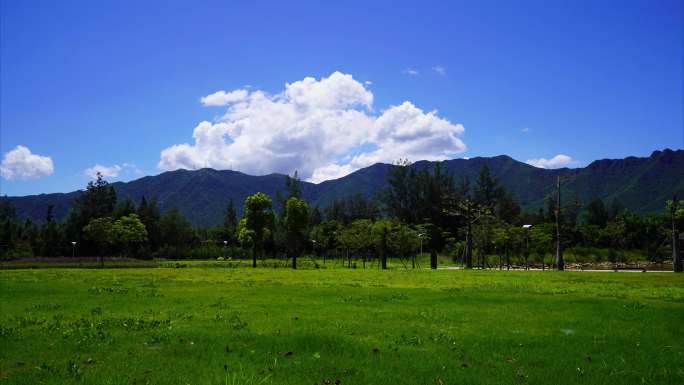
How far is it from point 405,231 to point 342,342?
207 ft

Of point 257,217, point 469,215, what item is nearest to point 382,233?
point 469,215

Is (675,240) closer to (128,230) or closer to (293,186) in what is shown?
(293,186)

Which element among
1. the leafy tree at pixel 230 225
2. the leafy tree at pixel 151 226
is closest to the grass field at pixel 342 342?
the leafy tree at pixel 151 226

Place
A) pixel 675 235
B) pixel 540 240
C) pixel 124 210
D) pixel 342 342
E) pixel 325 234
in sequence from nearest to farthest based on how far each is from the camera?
pixel 342 342 < pixel 675 235 < pixel 540 240 < pixel 325 234 < pixel 124 210

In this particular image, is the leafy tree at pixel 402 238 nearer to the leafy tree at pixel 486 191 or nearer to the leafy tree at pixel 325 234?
the leafy tree at pixel 325 234

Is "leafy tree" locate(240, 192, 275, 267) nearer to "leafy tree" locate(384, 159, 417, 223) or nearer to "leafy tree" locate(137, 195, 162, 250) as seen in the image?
"leafy tree" locate(384, 159, 417, 223)

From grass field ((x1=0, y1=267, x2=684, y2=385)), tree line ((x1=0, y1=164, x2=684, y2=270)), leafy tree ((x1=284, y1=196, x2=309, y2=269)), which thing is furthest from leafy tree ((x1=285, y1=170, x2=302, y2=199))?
grass field ((x1=0, y1=267, x2=684, y2=385))

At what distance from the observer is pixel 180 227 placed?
149 m

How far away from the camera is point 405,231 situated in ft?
244

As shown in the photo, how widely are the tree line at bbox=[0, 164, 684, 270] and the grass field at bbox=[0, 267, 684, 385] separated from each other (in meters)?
41.7

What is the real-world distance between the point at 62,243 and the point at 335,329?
12840 cm

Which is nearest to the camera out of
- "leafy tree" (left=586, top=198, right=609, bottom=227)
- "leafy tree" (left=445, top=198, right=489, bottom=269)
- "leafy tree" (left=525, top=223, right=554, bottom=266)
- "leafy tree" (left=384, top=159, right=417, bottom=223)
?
"leafy tree" (left=445, top=198, right=489, bottom=269)

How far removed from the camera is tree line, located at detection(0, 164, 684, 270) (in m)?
71.6

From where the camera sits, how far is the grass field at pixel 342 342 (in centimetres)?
958
